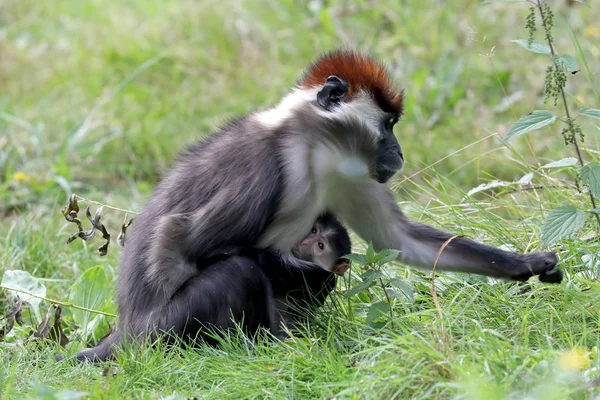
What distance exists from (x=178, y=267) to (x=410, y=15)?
4.79 metres

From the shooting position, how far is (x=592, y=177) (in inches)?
137

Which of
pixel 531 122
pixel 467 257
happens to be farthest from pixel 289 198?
pixel 531 122

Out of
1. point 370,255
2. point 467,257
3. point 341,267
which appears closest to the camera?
point 370,255

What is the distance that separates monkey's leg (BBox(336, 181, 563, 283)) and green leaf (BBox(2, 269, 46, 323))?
1532 mm

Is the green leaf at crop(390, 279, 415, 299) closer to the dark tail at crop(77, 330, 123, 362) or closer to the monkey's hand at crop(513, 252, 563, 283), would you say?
the monkey's hand at crop(513, 252, 563, 283)

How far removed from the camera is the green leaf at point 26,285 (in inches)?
173

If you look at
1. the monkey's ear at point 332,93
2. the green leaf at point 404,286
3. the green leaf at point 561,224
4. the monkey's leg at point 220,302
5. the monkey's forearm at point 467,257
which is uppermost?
the monkey's ear at point 332,93

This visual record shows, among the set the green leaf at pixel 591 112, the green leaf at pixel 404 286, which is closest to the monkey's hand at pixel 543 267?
the green leaf at pixel 404 286

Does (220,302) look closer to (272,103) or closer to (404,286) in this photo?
(404,286)

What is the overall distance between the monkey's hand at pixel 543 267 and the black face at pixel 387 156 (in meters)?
0.64

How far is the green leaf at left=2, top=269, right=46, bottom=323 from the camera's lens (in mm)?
4406

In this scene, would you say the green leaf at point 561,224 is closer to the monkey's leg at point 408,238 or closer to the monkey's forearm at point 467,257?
the monkey's forearm at point 467,257

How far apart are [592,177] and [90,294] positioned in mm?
2372

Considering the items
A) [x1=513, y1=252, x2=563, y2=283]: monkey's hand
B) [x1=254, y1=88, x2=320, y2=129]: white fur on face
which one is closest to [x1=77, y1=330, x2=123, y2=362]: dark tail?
[x1=254, y1=88, x2=320, y2=129]: white fur on face
